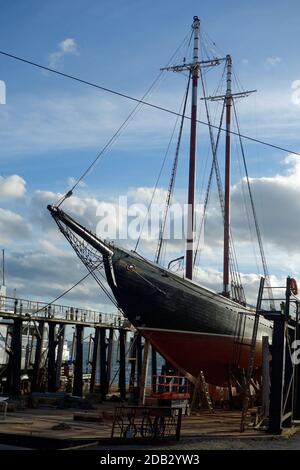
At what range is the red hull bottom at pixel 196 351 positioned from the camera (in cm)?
2461

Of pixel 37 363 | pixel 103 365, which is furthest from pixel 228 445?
pixel 103 365

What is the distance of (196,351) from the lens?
Result: 25156 millimetres

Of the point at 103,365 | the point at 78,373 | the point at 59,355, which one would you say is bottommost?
the point at 78,373

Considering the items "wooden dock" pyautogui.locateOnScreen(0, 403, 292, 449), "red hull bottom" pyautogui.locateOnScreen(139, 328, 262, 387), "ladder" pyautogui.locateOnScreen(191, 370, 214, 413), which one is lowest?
"wooden dock" pyautogui.locateOnScreen(0, 403, 292, 449)

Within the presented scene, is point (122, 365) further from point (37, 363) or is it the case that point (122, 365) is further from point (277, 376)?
point (277, 376)

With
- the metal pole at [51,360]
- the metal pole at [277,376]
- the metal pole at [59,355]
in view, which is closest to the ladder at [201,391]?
the metal pole at [277,376]

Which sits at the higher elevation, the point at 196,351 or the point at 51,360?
the point at 196,351

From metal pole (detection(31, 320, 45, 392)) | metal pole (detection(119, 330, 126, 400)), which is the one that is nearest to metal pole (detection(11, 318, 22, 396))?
metal pole (detection(31, 320, 45, 392))

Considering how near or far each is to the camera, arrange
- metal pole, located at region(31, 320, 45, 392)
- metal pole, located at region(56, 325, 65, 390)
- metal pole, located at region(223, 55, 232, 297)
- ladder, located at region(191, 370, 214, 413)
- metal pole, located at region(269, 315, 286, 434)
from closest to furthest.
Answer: metal pole, located at region(269, 315, 286, 434)
ladder, located at region(191, 370, 214, 413)
metal pole, located at region(31, 320, 45, 392)
metal pole, located at region(56, 325, 65, 390)
metal pole, located at region(223, 55, 232, 297)

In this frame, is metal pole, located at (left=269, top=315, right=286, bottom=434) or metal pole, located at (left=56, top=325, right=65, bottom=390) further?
→ metal pole, located at (left=56, top=325, right=65, bottom=390)

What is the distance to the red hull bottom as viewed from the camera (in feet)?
80.7

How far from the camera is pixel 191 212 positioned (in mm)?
32906

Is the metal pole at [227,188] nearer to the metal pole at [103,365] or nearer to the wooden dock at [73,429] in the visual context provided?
the metal pole at [103,365]

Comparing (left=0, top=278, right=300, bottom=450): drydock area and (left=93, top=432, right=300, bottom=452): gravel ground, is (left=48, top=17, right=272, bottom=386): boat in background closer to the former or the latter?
(left=0, top=278, right=300, bottom=450): drydock area
